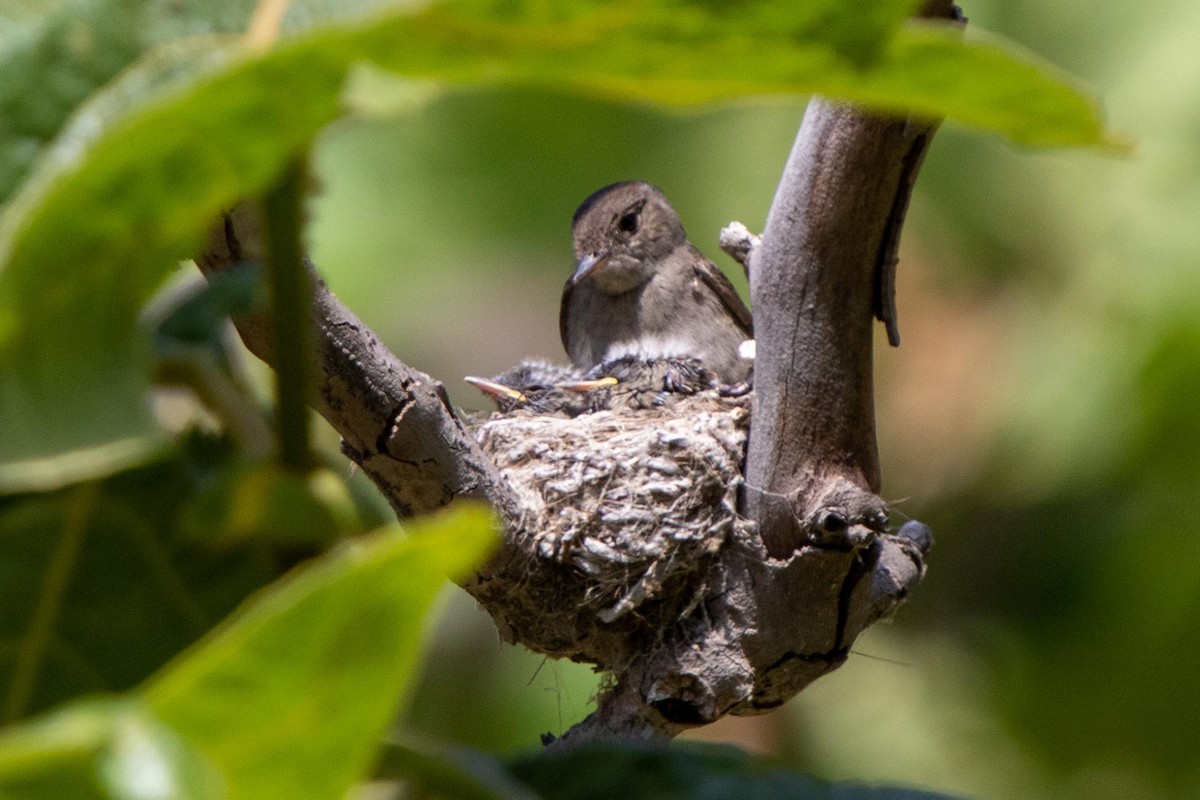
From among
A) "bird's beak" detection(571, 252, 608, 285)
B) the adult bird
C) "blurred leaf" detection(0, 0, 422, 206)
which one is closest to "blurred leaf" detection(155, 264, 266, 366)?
"blurred leaf" detection(0, 0, 422, 206)

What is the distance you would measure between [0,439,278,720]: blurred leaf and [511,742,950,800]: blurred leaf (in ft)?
0.70

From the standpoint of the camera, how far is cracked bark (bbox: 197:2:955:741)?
2219mm

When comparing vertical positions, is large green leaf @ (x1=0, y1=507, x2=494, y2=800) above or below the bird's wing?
below

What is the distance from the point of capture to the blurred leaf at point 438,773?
653 millimetres

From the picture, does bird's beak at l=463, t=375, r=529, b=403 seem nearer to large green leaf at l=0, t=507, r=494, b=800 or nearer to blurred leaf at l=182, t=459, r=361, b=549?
blurred leaf at l=182, t=459, r=361, b=549

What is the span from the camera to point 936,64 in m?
0.53

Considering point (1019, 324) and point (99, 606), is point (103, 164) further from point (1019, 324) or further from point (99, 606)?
point (1019, 324)

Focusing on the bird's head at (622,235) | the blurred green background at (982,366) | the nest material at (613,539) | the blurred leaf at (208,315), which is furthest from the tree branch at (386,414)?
the bird's head at (622,235)

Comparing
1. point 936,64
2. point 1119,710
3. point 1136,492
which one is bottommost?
point 936,64

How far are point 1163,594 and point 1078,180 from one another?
1611 mm

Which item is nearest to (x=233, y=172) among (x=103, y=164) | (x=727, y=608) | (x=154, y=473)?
(x=103, y=164)

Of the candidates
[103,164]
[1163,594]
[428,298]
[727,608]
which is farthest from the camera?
[428,298]

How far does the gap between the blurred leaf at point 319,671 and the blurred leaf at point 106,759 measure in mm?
38

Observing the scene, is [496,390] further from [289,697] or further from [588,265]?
[289,697]
